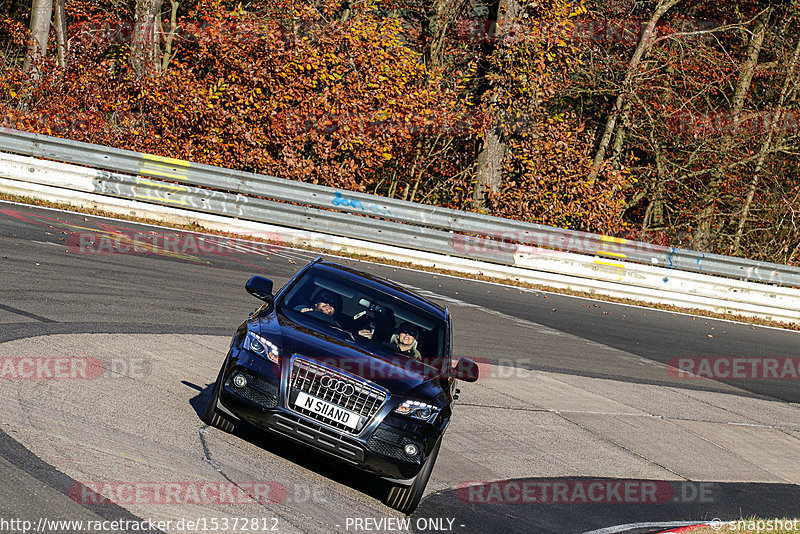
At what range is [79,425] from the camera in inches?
260

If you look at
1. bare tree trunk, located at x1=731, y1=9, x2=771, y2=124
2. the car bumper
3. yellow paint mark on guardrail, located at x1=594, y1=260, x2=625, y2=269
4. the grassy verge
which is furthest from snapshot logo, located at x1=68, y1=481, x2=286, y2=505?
bare tree trunk, located at x1=731, y1=9, x2=771, y2=124

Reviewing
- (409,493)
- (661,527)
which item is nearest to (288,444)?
(409,493)

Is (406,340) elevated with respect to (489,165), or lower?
lower

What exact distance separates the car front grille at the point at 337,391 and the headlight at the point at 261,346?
0.19 m

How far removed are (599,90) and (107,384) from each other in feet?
71.0

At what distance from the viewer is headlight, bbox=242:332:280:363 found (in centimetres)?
673

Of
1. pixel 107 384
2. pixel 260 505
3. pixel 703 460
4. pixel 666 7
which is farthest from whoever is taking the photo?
pixel 666 7

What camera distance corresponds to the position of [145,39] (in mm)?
24188

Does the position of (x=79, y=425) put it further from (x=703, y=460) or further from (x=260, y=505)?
(x=703, y=460)

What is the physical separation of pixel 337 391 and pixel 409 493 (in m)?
0.93

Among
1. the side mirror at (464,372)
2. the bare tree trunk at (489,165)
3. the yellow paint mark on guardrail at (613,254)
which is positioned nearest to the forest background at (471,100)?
the bare tree trunk at (489,165)

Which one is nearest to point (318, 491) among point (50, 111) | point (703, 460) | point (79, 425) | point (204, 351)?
point (79, 425)

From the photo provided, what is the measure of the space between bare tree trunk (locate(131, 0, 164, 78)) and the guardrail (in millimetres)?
5921

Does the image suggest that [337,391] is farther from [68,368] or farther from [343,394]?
[68,368]
